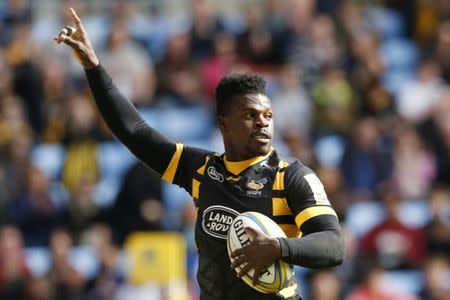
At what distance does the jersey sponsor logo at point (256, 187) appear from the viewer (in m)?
4.95

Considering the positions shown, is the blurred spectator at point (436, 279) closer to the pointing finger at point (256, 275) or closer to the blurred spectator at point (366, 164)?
the blurred spectator at point (366, 164)

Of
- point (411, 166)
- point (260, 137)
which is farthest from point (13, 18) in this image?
point (260, 137)

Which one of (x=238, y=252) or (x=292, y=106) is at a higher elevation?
(x=292, y=106)

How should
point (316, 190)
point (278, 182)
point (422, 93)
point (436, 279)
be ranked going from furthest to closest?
1. point (422, 93)
2. point (436, 279)
3. point (278, 182)
4. point (316, 190)

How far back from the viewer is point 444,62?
12.8 m

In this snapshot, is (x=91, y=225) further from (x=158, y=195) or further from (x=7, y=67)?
(x=7, y=67)

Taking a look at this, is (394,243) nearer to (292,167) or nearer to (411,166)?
(411,166)

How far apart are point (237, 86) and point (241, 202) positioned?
56 cm

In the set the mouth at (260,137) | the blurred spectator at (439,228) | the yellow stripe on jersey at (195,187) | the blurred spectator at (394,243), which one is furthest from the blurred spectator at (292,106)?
the mouth at (260,137)

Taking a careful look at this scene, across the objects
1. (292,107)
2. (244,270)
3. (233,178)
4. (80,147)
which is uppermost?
(292,107)

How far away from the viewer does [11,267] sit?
11.2 meters

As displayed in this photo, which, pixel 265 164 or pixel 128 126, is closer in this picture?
pixel 265 164

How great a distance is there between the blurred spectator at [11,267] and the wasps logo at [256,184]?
6583mm

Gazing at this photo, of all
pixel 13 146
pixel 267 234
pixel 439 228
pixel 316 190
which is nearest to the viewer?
pixel 267 234
